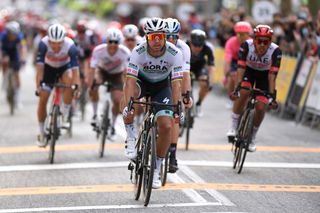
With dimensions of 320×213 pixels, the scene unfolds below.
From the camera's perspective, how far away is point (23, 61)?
22500 millimetres

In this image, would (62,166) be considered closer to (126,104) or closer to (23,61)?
(126,104)

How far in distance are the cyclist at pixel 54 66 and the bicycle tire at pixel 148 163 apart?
427cm

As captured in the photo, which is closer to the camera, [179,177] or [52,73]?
[179,177]

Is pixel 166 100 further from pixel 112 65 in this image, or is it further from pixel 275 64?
pixel 112 65

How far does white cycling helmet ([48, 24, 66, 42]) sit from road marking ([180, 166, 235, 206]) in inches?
107

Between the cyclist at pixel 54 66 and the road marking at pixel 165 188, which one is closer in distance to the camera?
the road marking at pixel 165 188

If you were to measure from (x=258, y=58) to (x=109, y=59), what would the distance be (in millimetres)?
2895

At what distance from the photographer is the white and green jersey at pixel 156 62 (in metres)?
11.0

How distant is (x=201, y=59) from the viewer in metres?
16.8

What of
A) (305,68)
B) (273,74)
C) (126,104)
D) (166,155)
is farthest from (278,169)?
(305,68)

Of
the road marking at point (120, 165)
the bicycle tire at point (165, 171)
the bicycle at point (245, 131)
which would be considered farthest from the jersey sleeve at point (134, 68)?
the road marking at point (120, 165)

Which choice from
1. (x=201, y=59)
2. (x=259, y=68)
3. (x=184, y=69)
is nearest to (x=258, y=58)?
(x=259, y=68)

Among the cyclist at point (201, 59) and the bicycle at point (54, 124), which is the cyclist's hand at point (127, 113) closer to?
the bicycle at point (54, 124)

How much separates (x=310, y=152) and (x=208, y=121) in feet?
18.3
